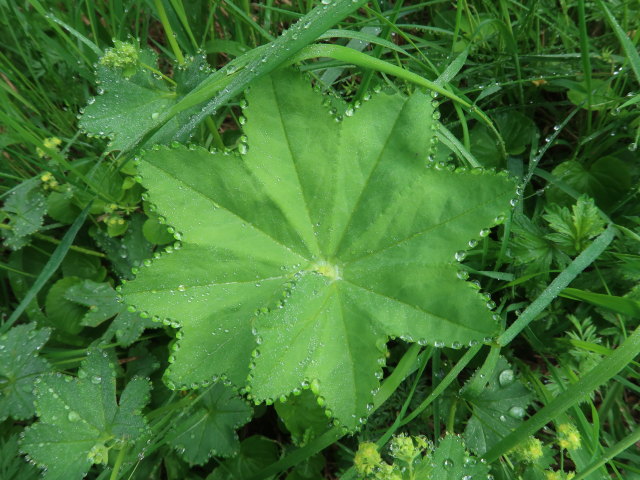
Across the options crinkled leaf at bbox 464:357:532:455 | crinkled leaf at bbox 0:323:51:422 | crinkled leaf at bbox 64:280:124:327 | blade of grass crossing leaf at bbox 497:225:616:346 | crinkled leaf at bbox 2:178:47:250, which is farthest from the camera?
crinkled leaf at bbox 2:178:47:250

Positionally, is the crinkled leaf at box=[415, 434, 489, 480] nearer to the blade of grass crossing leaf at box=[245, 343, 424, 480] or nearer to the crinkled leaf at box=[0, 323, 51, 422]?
the blade of grass crossing leaf at box=[245, 343, 424, 480]

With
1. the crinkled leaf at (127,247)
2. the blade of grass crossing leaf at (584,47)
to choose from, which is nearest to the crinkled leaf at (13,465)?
the crinkled leaf at (127,247)

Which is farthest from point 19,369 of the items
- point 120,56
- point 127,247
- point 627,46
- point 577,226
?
point 627,46

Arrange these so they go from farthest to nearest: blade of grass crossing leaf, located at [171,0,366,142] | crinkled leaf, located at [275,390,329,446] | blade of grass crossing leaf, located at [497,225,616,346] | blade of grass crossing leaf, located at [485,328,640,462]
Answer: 1. crinkled leaf, located at [275,390,329,446]
2. blade of grass crossing leaf, located at [497,225,616,346]
3. blade of grass crossing leaf, located at [485,328,640,462]
4. blade of grass crossing leaf, located at [171,0,366,142]

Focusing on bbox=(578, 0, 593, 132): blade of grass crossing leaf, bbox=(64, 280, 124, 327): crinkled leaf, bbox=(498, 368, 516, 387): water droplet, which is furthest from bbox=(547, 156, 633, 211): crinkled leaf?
bbox=(64, 280, 124, 327): crinkled leaf

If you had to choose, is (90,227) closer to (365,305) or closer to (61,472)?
(61,472)

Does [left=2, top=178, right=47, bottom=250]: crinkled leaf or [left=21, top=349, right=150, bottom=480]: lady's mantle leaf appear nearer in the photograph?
[left=21, top=349, right=150, bottom=480]: lady's mantle leaf

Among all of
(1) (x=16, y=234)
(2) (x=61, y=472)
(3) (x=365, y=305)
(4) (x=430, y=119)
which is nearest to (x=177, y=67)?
(4) (x=430, y=119)
